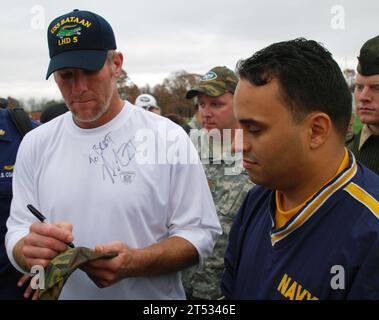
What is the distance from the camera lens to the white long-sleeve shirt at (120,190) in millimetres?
2240

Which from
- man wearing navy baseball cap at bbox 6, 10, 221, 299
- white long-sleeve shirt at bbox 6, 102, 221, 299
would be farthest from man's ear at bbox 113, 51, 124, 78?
white long-sleeve shirt at bbox 6, 102, 221, 299

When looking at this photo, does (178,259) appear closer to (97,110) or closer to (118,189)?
(118,189)

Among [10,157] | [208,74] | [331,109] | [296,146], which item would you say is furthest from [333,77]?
[10,157]

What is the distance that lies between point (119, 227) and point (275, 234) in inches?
33.5

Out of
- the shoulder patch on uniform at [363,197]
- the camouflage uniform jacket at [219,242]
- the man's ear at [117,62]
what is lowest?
the camouflage uniform jacket at [219,242]

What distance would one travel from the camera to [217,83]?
3486 millimetres

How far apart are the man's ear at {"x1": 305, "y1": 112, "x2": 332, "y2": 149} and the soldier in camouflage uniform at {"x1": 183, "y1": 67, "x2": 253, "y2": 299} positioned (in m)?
1.56

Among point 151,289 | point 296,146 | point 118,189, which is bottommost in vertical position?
point 151,289

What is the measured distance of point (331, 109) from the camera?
1606mm

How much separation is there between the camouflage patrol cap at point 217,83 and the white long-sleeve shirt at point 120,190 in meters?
1.06

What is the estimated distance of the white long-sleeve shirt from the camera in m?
2.24
